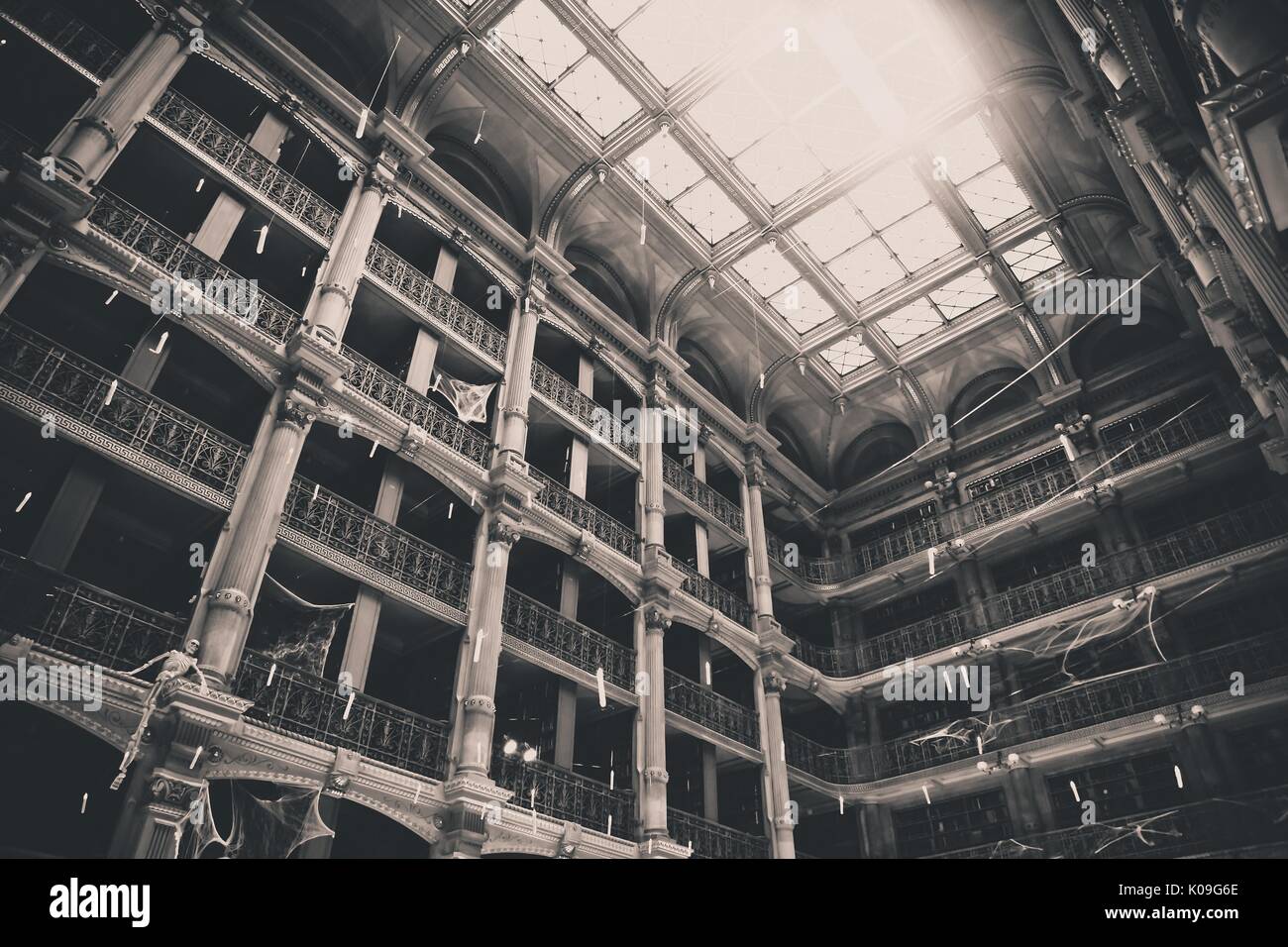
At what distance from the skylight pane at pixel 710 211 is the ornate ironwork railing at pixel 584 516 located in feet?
24.3

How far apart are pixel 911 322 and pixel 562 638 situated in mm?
13017

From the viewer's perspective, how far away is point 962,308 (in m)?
21.3

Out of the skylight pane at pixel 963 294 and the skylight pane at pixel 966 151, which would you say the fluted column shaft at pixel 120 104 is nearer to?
the skylight pane at pixel 966 151

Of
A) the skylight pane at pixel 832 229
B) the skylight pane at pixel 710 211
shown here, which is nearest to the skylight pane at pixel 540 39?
the skylight pane at pixel 710 211

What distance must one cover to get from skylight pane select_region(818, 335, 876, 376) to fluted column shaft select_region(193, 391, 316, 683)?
47.9 feet

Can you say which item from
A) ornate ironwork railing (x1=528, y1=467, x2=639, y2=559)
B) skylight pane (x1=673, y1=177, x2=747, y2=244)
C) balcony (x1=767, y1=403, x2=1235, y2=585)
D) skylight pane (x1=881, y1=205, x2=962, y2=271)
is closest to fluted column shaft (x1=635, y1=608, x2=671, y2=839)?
ornate ironwork railing (x1=528, y1=467, x2=639, y2=559)

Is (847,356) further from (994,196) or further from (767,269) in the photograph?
(994,196)

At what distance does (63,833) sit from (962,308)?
67.2ft

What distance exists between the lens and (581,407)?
55.3ft

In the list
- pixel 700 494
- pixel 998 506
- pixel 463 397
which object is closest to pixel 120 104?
pixel 463 397

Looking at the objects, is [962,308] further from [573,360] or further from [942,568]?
[573,360]

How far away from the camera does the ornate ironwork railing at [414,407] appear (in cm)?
1290
